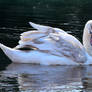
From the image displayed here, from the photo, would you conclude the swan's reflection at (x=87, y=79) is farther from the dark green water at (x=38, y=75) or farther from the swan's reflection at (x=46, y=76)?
the swan's reflection at (x=46, y=76)

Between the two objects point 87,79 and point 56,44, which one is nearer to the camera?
point 87,79

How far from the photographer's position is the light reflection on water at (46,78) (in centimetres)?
1527

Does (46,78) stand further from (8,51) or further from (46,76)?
(8,51)

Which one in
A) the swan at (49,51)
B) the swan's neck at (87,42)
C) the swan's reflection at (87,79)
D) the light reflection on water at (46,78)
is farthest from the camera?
the swan's neck at (87,42)

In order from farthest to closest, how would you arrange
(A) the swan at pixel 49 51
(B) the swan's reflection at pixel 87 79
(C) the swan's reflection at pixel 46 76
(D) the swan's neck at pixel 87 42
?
(D) the swan's neck at pixel 87 42, (A) the swan at pixel 49 51, (B) the swan's reflection at pixel 87 79, (C) the swan's reflection at pixel 46 76

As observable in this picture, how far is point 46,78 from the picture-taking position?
16.5 m

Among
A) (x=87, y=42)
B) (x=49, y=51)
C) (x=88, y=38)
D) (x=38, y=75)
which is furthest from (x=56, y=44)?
(x=38, y=75)

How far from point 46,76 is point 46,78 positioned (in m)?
0.30

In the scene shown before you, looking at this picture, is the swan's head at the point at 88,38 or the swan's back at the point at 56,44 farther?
the swan's head at the point at 88,38

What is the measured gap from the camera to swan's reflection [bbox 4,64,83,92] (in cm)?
1552

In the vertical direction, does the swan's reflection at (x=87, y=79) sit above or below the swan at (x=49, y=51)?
below

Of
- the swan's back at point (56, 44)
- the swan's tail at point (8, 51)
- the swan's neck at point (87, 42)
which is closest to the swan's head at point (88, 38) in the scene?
the swan's neck at point (87, 42)

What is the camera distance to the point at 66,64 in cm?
1895

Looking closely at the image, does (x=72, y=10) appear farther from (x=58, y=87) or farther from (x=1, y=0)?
(x=58, y=87)
